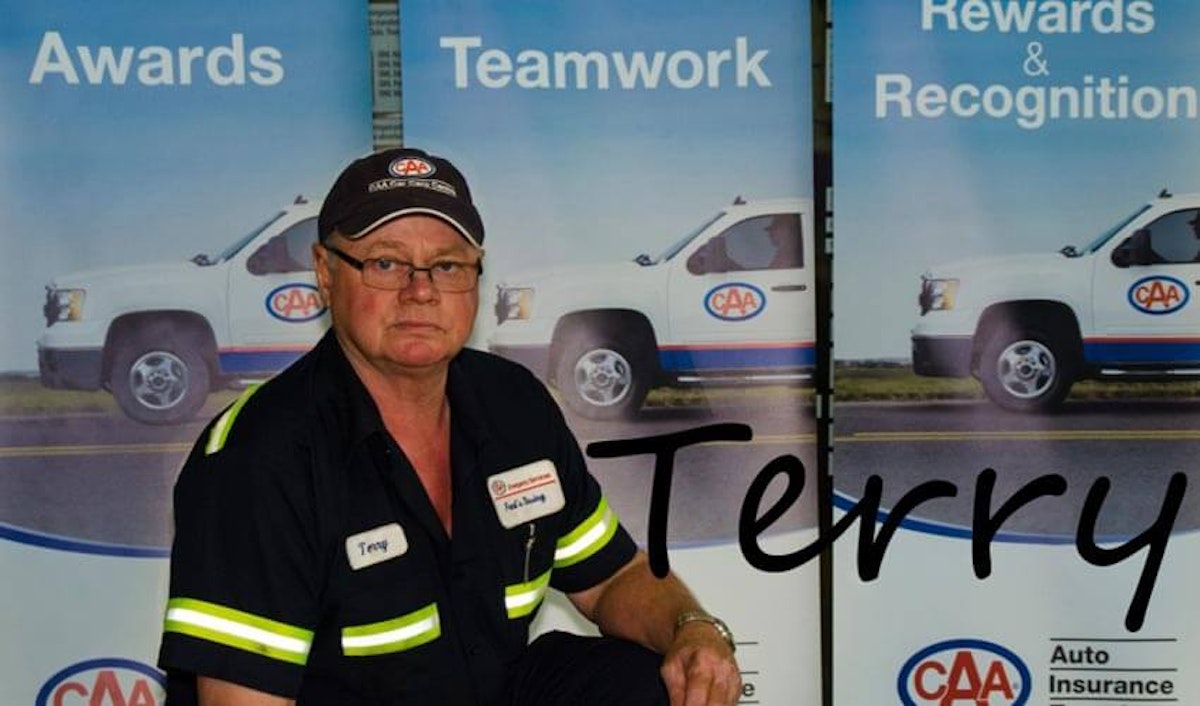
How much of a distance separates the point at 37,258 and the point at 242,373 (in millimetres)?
585

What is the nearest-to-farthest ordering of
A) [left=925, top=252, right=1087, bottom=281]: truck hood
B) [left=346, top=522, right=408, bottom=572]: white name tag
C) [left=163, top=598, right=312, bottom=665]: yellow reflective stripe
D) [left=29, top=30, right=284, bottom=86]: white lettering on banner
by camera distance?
[left=163, top=598, right=312, bottom=665]: yellow reflective stripe, [left=346, top=522, right=408, bottom=572]: white name tag, [left=29, top=30, right=284, bottom=86]: white lettering on banner, [left=925, top=252, right=1087, bottom=281]: truck hood

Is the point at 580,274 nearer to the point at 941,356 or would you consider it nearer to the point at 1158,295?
the point at 941,356

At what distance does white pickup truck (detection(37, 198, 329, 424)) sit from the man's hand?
175cm

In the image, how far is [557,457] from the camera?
2.82 meters

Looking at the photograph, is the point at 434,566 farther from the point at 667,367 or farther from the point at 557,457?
the point at 667,367

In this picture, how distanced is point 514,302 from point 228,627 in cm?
178

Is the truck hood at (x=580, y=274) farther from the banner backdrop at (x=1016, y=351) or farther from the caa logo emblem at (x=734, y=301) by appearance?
the banner backdrop at (x=1016, y=351)

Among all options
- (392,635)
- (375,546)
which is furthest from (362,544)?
(392,635)

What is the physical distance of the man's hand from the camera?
8.14 feet

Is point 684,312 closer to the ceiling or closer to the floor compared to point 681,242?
closer to the floor

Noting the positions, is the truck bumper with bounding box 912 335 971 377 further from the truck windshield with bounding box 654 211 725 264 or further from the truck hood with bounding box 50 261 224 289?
the truck hood with bounding box 50 261 224 289

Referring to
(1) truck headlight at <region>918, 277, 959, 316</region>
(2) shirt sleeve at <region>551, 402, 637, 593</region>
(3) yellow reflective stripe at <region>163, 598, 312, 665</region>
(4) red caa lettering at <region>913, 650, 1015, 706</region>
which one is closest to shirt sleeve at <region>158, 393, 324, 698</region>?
(3) yellow reflective stripe at <region>163, 598, 312, 665</region>

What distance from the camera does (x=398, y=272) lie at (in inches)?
98.6

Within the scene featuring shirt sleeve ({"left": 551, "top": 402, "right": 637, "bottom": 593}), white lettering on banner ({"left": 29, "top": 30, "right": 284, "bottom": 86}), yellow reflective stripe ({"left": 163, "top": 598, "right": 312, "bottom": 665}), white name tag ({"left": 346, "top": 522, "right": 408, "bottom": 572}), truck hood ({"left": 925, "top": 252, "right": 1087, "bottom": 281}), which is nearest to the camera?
yellow reflective stripe ({"left": 163, "top": 598, "right": 312, "bottom": 665})
